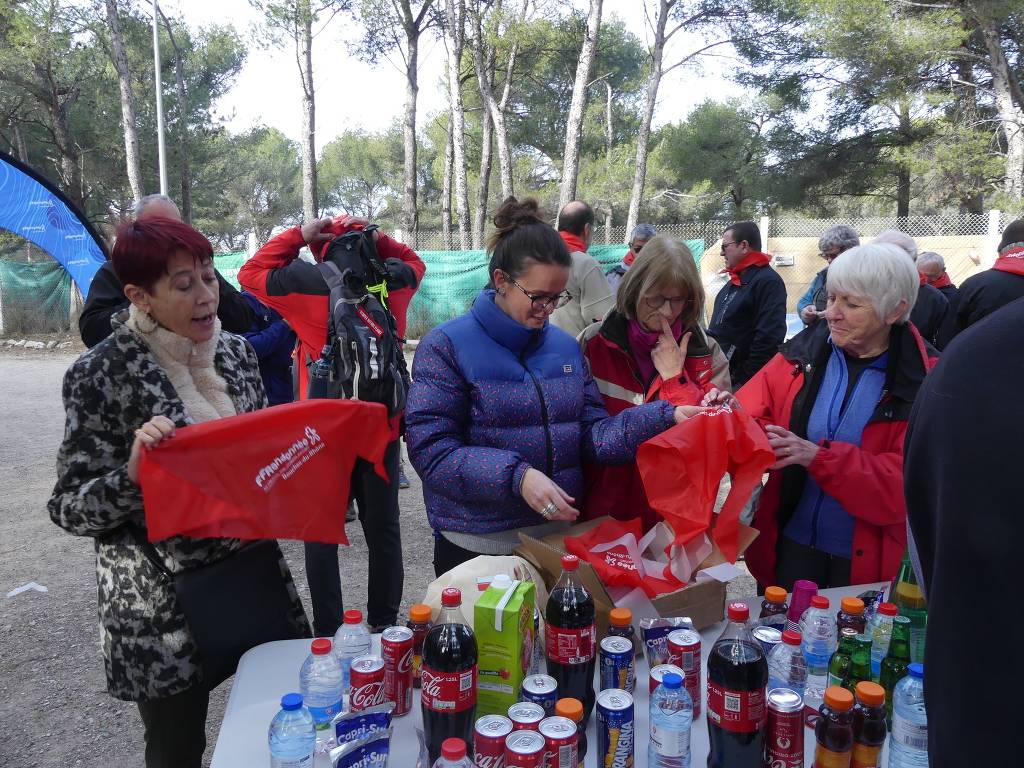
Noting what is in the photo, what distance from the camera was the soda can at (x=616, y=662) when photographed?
5.08ft

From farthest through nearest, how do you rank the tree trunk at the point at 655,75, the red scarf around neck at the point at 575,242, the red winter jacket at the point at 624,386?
the tree trunk at the point at 655,75 → the red scarf around neck at the point at 575,242 → the red winter jacket at the point at 624,386

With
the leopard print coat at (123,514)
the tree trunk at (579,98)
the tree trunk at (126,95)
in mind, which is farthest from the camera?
the tree trunk at (126,95)

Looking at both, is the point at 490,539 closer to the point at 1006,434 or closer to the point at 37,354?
the point at 1006,434

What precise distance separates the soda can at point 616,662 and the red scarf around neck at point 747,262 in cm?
384

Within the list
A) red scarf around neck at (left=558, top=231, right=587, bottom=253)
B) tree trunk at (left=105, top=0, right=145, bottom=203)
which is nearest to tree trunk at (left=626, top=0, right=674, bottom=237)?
tree trunk at (left=105, top=0, right=145, bottom=203)

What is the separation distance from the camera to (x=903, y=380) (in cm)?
228

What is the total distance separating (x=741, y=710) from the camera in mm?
1331

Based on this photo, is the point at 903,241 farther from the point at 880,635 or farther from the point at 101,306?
the point at 101,306

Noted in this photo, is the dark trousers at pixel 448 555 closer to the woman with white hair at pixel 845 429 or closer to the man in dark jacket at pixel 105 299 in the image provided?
the woman with white hair at pixel 845 429

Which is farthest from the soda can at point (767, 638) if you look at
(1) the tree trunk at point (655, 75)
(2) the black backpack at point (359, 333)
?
(1) the tree trunk at point (655, 75)

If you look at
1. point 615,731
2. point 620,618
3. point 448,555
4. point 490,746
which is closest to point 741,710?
point 615,731

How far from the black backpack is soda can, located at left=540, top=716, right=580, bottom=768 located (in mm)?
1771

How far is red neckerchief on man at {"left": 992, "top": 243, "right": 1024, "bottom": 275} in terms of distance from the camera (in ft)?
14.8

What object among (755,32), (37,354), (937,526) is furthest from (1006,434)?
(755,32)
